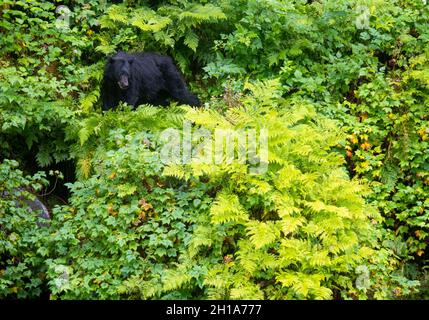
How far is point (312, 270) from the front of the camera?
18.6 feet

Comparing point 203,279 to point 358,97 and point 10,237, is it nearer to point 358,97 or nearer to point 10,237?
point 10,237

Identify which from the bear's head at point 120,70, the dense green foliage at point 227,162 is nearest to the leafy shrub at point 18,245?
the dense green foliage at point 227,162

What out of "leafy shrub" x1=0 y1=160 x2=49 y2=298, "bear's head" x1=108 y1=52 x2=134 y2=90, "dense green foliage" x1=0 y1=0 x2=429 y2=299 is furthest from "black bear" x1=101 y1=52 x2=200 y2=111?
"leafy shrub" x1=0 y1=160 x2=49 y2=298

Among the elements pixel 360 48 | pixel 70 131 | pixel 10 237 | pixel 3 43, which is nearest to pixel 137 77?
pixel 70 131

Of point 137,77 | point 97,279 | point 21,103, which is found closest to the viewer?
point 97,279

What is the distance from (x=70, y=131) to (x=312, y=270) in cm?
398

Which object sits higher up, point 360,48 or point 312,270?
point 360,48

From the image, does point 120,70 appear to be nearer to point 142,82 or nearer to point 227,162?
point 142,82

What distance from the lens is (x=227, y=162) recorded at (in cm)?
602

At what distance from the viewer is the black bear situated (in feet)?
25.6

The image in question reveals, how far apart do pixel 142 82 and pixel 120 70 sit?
48 cm

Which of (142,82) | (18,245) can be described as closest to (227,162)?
(18,245)

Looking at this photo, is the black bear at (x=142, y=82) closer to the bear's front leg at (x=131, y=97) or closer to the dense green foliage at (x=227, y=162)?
the bear's front leg at (x=131, y=97)

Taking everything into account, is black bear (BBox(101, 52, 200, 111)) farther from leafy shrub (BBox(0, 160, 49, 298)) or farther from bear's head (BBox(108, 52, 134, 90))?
leafy shrub (BBox(0, 160, 49, 298))
